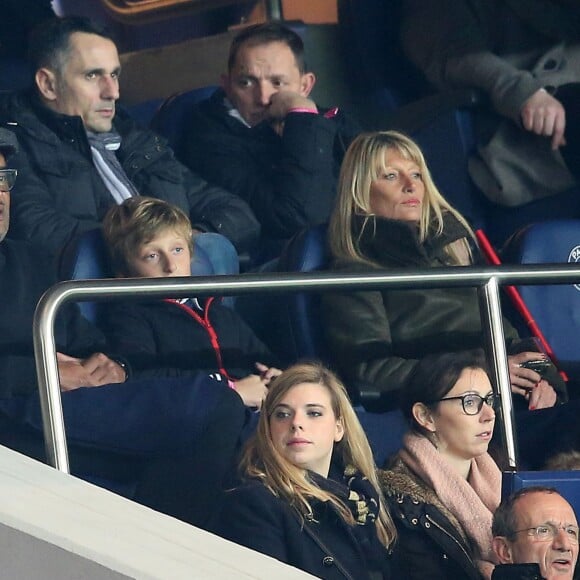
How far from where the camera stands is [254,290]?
3432mm

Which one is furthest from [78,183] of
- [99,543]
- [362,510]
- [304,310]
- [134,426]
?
[99,543]

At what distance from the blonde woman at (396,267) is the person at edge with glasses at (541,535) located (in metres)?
0.53

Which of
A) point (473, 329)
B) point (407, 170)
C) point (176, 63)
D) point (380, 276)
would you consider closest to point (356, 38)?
point (176, 63)

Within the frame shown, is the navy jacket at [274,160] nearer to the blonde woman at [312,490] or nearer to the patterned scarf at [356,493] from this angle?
the blonde woman at [312,490]

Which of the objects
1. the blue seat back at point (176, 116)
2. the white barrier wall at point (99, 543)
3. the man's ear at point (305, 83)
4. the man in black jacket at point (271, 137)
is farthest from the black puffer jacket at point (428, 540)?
the blue seat back at point (176, 116)

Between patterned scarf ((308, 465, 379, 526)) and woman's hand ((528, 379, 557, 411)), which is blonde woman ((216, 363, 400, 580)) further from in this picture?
woman's hand ((528, 379, 557, 411))

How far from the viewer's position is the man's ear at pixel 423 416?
142 inches

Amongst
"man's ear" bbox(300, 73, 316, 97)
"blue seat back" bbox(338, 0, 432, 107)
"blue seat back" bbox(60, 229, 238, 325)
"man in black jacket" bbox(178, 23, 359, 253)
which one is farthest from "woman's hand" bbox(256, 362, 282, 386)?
"blue seat back" bbox(338, 0, 432, 107)

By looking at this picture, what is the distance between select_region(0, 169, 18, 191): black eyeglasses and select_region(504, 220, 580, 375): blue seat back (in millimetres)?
1300

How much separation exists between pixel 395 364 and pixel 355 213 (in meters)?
0.44

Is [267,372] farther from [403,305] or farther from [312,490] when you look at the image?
[312,490]

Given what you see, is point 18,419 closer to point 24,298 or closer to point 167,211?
point 24,298

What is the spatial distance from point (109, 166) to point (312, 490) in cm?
150

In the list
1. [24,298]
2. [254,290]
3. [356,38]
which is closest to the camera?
[254,290]
